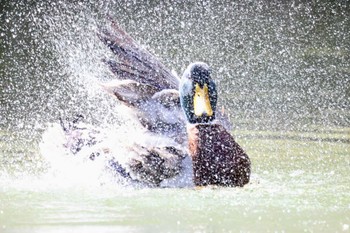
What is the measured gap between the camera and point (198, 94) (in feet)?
23.3

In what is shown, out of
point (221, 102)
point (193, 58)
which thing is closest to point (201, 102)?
point (221, 102)

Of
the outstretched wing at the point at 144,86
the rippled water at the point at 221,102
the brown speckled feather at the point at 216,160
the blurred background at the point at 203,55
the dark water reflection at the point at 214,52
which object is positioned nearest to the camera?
the rippled water at the point at 221,102

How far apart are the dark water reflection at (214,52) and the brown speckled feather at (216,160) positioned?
199cm

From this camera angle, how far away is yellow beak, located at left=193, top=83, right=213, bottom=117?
7.01 m

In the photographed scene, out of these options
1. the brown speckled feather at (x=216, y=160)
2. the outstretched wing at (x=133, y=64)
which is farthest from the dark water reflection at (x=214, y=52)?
the brown speckled feather at (x=216, y=160)

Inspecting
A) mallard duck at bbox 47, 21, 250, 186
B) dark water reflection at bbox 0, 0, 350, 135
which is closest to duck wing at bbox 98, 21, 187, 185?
mallard duck at bbox 47, 21, 250, 186

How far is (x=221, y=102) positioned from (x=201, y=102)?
3.28m

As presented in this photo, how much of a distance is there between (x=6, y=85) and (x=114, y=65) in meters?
3.21

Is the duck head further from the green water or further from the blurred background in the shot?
the blurred background

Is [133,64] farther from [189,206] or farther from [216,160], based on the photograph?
[189,206]

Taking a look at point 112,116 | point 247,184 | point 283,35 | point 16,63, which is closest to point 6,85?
point 16,63

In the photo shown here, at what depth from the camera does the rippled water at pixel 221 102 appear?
21.1 ft

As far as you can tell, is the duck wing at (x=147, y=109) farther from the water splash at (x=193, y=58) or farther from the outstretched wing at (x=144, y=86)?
the water splash at (x=193, y=58)

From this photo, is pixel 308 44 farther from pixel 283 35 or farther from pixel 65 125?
pixel 65 125
